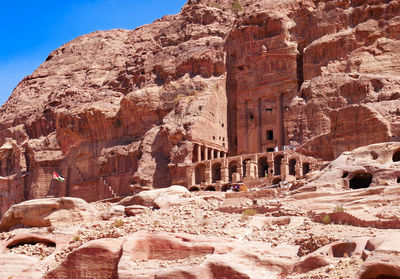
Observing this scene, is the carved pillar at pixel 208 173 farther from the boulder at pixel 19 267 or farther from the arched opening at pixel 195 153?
the boulder at pixel 19 267

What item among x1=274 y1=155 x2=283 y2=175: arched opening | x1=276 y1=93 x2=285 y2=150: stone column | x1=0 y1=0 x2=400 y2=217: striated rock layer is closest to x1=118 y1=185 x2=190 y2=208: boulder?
x1=0 y1=0 x2=400 y2=217: striated rock layer

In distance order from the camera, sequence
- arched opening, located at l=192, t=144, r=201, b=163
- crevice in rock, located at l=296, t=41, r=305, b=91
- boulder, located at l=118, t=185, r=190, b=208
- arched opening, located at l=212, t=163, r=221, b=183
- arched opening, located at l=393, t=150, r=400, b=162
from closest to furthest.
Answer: boulder, located at l=118, t=185, r=190, b=208 < arched opening, located at l=393, t=150, r=400, b=162 < arched opening, located at l=212, t=163, r=221, b=183 < arched opening, located at l=192, t=144, r=201, b=163 < crevice in rock, located at l=296, t=41, r=305, b=91

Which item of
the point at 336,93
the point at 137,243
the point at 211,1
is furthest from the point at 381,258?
the point at 211,1

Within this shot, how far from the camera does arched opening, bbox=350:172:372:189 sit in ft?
109

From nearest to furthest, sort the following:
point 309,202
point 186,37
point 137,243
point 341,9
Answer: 1. point 137,243
2. point 309,202
3. point 341,9
4. point 186,37

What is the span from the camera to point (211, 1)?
3169 inches

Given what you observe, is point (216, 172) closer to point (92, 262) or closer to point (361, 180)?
point (361, 180)

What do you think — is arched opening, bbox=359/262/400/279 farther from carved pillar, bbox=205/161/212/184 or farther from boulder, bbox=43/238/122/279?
carved pillar, bbox=205/161/212/184

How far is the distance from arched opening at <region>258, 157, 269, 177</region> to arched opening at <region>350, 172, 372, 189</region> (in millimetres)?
18662

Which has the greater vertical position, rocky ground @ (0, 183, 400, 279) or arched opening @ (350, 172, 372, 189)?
arched opening @ (350, 172, 372, 189)

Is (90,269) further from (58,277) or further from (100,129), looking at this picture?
(100,129)

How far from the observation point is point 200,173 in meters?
55.6

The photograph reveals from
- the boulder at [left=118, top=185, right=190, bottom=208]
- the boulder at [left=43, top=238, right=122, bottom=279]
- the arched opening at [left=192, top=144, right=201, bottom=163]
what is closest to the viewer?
the boulder at [left=43, top=238, right=122, bottom=279]

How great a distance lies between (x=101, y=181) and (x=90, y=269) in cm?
4318
